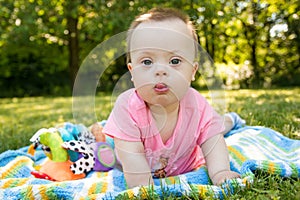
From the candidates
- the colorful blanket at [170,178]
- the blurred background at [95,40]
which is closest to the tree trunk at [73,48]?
the blurred background at [95,40]

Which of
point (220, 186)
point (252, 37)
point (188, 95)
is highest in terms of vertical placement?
point (252, 37)

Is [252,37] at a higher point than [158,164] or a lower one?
higher

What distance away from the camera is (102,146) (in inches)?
88.5

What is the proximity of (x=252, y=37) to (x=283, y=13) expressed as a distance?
125 cm

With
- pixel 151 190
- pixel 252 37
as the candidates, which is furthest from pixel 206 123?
pixel 252 37

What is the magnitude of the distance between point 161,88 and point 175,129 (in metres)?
0.29

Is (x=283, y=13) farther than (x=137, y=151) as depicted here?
Yes

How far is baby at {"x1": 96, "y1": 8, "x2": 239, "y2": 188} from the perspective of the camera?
5.30 feet

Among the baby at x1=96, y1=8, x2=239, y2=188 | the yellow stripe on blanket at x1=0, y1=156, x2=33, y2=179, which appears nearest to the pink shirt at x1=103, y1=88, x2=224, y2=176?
the baby at x1=96, y1=8, x2=239, y2=188

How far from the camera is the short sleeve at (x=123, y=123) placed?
176cm

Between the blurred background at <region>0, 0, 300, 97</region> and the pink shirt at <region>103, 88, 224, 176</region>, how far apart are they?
6272 millimetres

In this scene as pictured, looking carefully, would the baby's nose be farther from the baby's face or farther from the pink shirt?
the pink shirt

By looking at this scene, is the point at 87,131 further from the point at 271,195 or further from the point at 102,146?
the point at 271,195

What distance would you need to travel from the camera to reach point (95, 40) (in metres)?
9.58
